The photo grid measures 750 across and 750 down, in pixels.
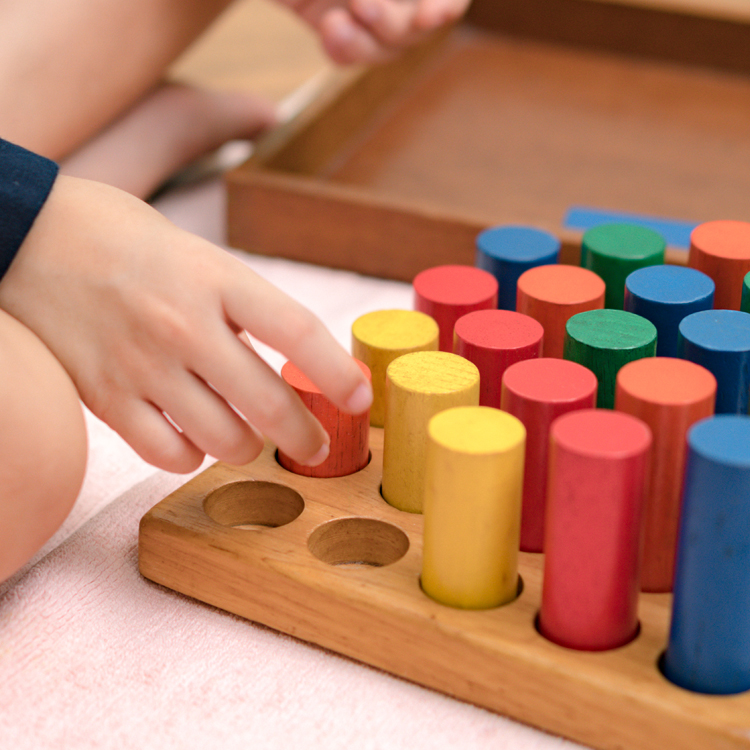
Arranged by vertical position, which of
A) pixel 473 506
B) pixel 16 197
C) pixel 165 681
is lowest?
pixel 165 681

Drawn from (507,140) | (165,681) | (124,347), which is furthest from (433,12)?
(165,681)

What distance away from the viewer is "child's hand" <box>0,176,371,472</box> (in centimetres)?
48

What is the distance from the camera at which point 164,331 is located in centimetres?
49

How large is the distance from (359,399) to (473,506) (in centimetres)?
8

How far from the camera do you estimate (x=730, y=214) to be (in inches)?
37.9

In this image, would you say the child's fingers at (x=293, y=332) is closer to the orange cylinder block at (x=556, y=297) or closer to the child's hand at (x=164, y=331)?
the child's hand at (x=164, y=331)

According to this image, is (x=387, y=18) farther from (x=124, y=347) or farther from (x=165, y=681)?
(x=165, y=681)

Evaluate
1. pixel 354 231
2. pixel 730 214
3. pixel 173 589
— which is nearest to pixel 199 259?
pixel 173 589

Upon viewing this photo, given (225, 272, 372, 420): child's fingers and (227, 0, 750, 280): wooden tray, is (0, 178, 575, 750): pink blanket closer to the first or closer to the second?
(225, 272, 372, 420): child's fingers

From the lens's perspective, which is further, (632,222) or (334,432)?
(632,222)

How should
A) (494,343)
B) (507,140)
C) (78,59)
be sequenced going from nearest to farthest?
(494,343)
(78,59)
(507,140)

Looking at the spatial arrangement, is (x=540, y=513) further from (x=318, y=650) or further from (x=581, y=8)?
(x=581, y=8)

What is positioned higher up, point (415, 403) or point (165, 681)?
point (415, 403)

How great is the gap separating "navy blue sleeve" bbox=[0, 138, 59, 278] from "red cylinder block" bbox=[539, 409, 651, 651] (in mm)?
288
